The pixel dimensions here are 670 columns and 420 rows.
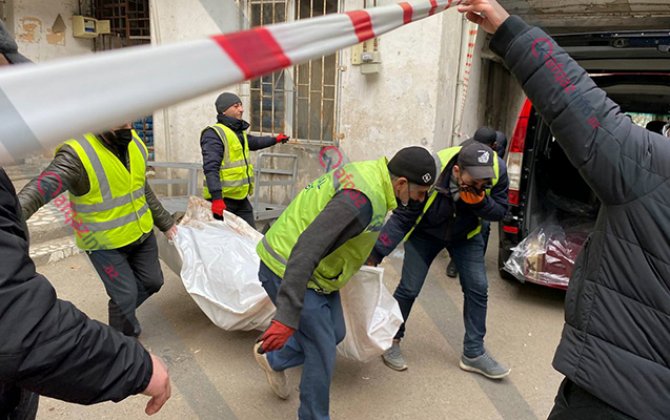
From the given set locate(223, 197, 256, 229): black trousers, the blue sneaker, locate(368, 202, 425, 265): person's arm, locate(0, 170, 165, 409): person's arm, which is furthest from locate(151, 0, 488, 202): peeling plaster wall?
locate(0, 170, 165, 409): person's arm

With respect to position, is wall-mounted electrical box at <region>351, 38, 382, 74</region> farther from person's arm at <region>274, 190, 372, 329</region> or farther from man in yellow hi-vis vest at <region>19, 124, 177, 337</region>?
person's arm at <region>274, 190, 372, 329</region>

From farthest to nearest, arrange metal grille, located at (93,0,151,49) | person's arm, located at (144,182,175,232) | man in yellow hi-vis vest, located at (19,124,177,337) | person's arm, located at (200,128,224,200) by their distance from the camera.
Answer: metal grille, located at (93,0,151,49), person's arm, located at (200,128,224,200), person's arm, located at (144,182,175,232), man in yellow hi-vis vest, located at (19,124,177,337)

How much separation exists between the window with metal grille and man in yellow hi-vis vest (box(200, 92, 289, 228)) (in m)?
1.63

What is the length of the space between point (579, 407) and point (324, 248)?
3.34 feet

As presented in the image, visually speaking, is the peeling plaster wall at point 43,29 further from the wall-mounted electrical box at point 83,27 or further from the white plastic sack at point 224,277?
the white plastic sack at point 224,277

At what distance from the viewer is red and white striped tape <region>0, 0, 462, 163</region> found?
0.66m

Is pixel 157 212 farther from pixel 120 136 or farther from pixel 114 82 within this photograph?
pixel 114 82

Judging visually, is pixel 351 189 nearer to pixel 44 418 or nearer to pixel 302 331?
pixel 302 331

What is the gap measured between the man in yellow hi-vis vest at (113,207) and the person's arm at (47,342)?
1.38m

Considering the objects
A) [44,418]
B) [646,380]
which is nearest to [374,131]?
[44,418]

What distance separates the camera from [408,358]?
10.6 ft

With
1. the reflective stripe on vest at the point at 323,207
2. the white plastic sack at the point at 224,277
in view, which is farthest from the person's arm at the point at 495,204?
the white plastic sack at the point at 224,277

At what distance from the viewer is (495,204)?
2.88m

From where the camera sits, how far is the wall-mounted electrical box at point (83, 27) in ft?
22.3
